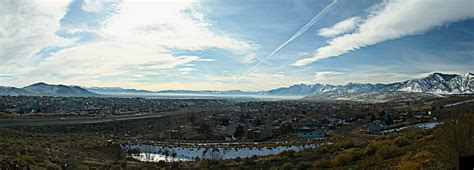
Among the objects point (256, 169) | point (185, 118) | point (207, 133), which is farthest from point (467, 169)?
point (185, 118)

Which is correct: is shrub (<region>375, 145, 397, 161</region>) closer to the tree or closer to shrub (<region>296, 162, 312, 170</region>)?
shrub (<region>296, 162, 312, 170</region>)

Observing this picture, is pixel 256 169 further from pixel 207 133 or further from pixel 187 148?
pixel 207 133

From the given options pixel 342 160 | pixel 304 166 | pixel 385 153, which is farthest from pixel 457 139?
pixel 304 166

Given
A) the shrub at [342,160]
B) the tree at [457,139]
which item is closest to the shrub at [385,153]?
the shrub at [342,160]

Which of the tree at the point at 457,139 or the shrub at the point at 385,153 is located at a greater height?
the tree at the point at 457,139

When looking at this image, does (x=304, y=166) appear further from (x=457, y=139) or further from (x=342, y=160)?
(x=457, y=139)

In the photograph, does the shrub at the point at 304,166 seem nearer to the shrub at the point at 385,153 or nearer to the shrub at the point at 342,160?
the shrub at the point at 342,160

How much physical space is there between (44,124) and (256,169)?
45054 millimetres

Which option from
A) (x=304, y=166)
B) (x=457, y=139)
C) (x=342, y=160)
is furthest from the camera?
(x=304, y=166)

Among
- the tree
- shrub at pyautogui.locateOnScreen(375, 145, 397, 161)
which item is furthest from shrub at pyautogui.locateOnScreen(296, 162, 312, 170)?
the tree

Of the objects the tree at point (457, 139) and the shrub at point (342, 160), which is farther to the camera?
the shrub at point (342, 160)

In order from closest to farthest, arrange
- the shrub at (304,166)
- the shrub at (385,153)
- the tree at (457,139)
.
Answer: the tree at (457,139)
the shrub at (385,153)
the shrub at (304,166)

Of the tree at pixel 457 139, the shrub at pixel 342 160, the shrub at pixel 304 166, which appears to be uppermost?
the tree at pixel 457 139

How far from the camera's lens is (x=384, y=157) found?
18141 mm
